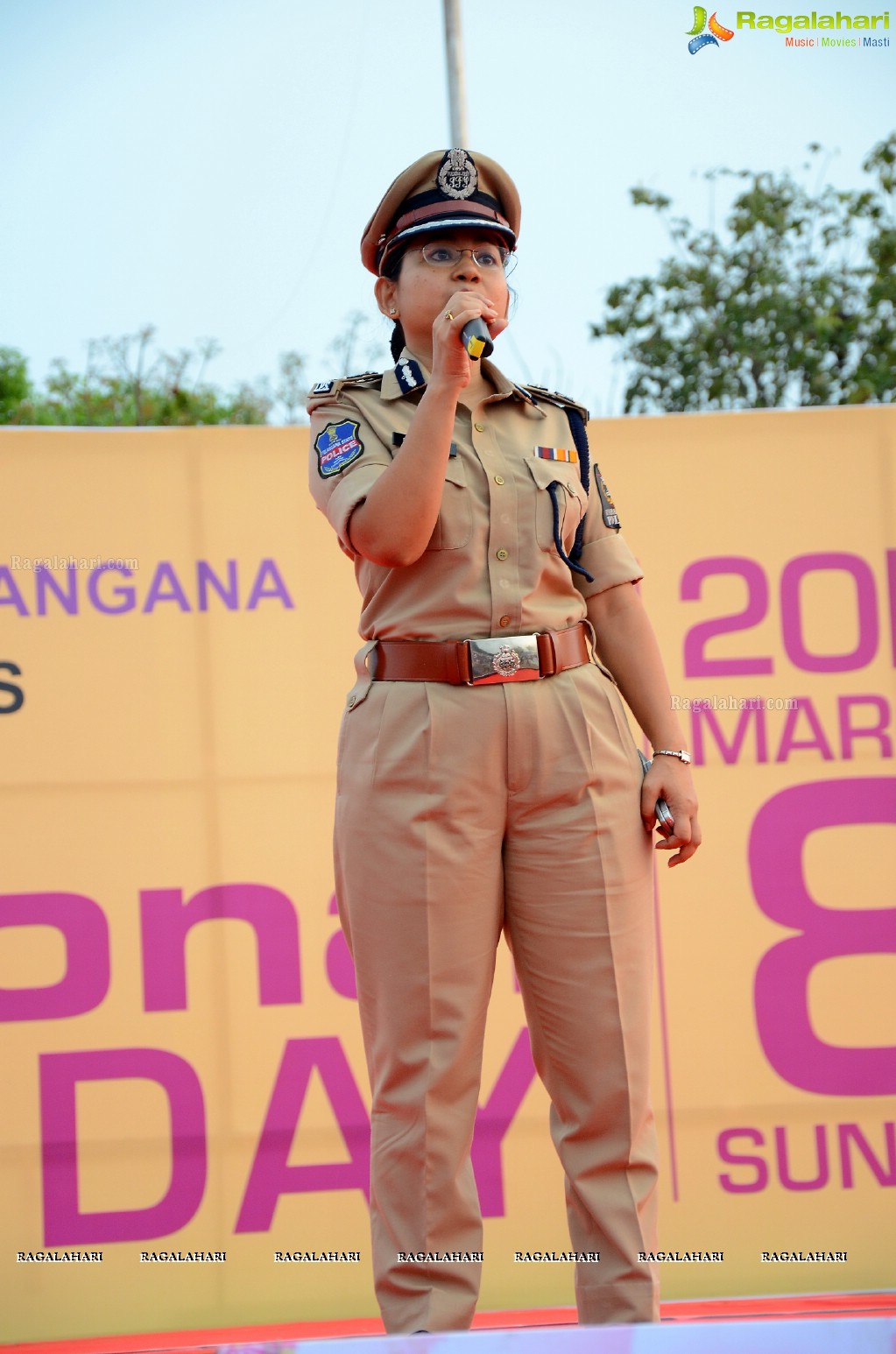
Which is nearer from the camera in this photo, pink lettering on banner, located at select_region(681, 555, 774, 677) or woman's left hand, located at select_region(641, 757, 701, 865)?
woman's left hand, located at select_region(641, 757, 701, 865)

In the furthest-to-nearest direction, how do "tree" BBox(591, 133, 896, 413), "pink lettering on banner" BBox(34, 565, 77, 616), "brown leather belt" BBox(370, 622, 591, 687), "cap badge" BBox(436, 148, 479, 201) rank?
"tree" BBox(591, 133, 896, 413) < "pink lettering on banner" BBox(34, 565, 77, 616) < "cap badge" BBox(436, 148, 479, 201) < "brown leather belt" BBox(370, 622, 591, 687)

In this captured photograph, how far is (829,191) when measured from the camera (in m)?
7.35

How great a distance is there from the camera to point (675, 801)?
1.75 m

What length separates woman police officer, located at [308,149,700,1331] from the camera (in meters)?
1.60

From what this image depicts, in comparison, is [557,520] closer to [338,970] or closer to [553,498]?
[553,498]

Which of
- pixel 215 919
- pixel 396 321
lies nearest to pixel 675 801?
pixel 396 321

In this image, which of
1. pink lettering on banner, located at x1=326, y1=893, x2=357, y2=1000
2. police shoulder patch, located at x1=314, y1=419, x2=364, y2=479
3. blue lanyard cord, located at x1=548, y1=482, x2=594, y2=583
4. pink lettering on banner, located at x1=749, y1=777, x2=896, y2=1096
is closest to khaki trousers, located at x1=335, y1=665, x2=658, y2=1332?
blue lanyard cord, located at x1=548, y1=482, x2=594, y2=583

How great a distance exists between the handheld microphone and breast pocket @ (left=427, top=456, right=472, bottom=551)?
17cm

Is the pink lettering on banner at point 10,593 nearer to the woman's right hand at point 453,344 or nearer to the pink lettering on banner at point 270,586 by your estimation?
the pink lettering on banner at point 270,586

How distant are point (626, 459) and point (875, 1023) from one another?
52.8 inches

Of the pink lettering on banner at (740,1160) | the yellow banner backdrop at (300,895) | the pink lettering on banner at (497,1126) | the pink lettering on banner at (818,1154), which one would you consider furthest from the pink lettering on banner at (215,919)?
the pink lettering on banner at (818,1154)

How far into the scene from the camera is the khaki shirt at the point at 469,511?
65.2 inches

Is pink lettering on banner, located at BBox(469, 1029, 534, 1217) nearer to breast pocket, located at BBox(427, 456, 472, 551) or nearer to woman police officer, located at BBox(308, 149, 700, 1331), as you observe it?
woman police officer, located at BBox(308, 149, 700, 1331)

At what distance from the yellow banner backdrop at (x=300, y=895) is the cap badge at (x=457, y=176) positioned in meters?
1.20
